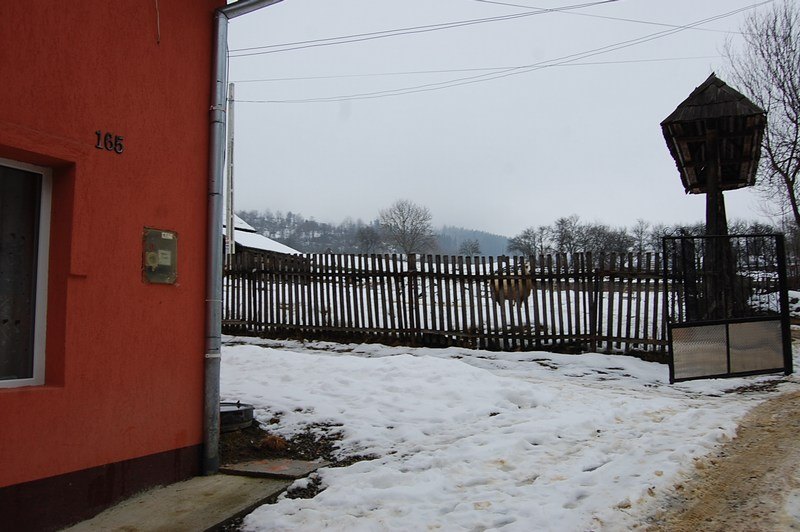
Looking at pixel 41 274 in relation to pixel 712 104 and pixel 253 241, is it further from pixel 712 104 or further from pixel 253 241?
pixel 253 241

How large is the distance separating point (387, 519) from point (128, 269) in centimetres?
241

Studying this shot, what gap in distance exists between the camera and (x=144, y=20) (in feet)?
13.1

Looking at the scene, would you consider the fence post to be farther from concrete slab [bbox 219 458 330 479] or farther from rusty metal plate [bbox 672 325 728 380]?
concrete slab [bbox 219 458 330 479]

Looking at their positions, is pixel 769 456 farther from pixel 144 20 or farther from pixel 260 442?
pixel 144 20

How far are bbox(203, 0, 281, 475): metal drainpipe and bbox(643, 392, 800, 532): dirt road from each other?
3204 millimetres

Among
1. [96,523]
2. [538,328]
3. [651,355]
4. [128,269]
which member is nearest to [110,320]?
[128,269]

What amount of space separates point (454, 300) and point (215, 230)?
A: 6.72m

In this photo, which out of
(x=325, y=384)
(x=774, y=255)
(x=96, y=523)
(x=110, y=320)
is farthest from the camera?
(x=774, y=255)

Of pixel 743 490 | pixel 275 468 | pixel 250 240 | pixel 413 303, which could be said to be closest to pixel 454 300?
pixel 413 303

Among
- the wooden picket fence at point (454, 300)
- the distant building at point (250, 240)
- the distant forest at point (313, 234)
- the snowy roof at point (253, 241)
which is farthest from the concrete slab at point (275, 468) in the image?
the distant forest at point (313, 234)

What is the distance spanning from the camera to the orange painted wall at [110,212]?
3.17m

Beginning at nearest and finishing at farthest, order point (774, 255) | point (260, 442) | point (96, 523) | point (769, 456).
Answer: point (96, 523)
point (769, 456)
point (260, 442)
point (774, 255)

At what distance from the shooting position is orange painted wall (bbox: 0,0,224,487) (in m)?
3.17

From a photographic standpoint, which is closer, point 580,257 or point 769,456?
point 769,456
